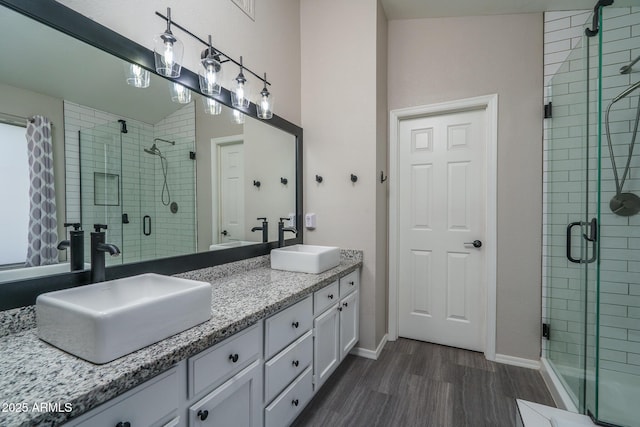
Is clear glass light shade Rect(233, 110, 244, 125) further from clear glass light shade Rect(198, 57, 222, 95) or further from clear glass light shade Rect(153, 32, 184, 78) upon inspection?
clear glass light shade Rect(153, 32, 184, 78)

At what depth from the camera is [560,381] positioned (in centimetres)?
194

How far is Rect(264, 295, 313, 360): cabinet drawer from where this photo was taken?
1.33m

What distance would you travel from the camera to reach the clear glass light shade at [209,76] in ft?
5.16

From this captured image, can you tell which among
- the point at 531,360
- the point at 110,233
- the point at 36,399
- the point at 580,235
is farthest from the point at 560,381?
the point at 110,233

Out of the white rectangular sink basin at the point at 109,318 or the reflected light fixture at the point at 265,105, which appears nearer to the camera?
the white rectangular sink basin at the point at 109,318

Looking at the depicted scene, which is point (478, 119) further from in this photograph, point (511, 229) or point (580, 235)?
point (580, 235)

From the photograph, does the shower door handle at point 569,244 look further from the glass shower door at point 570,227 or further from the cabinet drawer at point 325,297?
the cabinet drawer at point 325,297

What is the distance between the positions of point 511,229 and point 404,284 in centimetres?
102

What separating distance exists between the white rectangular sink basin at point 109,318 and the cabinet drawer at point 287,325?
1.17 ft

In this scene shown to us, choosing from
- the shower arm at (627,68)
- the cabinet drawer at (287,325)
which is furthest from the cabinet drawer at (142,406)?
the shower arm at (627,68)

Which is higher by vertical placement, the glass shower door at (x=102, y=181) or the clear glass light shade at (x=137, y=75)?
the clear glass light shade at (x=137, y=75)

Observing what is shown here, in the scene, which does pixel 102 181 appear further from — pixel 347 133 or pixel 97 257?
pixel 347 133

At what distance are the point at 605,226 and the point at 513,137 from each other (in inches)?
37.4

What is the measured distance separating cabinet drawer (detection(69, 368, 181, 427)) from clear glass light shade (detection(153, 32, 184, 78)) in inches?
52.5
